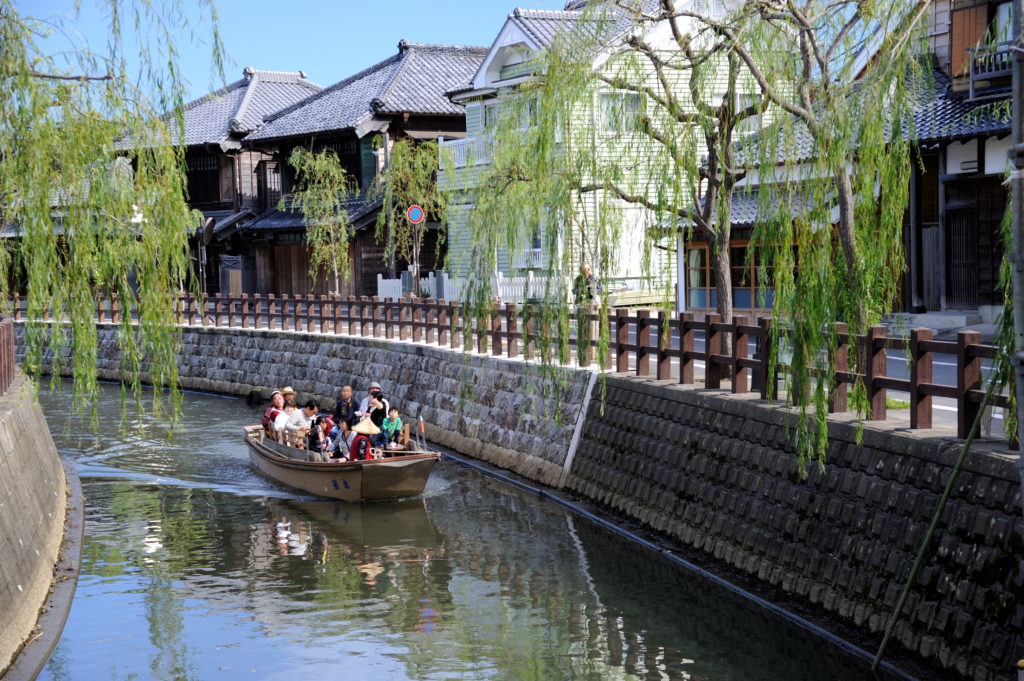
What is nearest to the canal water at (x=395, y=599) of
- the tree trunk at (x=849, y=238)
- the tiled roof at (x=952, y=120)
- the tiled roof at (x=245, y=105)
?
the tree trunk at (x=849, y=238)

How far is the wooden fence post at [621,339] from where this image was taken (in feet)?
59.6

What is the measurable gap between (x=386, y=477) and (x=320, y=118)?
27159 mm

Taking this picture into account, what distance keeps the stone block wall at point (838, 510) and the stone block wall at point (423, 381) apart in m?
2.07

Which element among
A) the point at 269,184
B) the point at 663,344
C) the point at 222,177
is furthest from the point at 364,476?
the point at 222,177

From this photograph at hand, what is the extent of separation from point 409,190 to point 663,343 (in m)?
21.1

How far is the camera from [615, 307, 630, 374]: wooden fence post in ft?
59.6

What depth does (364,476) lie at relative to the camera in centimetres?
1897

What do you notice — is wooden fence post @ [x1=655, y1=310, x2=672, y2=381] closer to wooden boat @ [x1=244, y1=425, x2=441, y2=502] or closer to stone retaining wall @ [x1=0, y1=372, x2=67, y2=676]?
wooden boat @ [x1=244, y1=425, x2=441, y2=502]

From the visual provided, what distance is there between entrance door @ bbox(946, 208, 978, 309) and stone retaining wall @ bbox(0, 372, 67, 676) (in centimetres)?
1991

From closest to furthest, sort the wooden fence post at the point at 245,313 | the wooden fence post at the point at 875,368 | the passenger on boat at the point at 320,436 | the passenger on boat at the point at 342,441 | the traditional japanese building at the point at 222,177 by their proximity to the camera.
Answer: the wooden fence post at the point at 875,368
the passenger on boat at the point at 342,441
the passenger on boat at the point at 320,436
the wooden fence post at the point at 245,313
the traditional japanese building at the point at 222,177

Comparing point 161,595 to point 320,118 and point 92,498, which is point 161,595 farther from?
point 320,118

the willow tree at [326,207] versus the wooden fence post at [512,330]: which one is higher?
the willow tree at [326,207]

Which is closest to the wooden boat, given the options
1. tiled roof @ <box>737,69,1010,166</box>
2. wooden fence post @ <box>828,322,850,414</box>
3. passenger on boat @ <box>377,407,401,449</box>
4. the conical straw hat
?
passenger on boat @ <box>377,407,401,449</box>

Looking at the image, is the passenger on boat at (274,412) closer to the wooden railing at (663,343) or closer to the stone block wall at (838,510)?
the wooden railing at (663,343)
